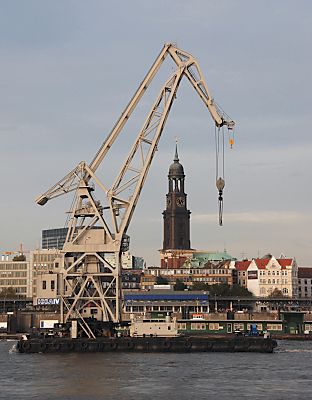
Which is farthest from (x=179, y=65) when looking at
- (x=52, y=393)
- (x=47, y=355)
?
(x=52, y=393)

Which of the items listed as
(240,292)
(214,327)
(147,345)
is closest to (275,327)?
(214,327)

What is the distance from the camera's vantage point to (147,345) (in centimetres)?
8550

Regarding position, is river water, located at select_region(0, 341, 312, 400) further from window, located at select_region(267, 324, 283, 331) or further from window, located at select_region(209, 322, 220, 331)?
window, located at select_region(267, 324, 283, 331)

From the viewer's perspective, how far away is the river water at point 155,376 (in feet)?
188

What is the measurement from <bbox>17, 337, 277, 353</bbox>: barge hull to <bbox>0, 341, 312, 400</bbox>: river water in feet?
6.00

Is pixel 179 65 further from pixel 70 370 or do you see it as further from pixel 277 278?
pixel 277 278

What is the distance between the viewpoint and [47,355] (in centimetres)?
8250

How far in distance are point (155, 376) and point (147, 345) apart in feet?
64.7

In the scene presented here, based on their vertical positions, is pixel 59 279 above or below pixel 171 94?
below

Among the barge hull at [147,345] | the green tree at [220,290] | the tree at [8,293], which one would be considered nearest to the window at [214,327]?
the barge hull at [147,345]

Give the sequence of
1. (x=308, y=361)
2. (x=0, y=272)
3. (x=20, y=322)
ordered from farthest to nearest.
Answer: (x=0, y=272)
(x=20, y=322)
(x=308, y=361)

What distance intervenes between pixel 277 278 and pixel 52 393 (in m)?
146

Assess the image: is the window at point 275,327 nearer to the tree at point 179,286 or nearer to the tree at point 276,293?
the tree at point 276,293

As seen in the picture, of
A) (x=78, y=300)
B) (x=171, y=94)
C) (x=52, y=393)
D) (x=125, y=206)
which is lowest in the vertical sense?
(x=52, y=393)
